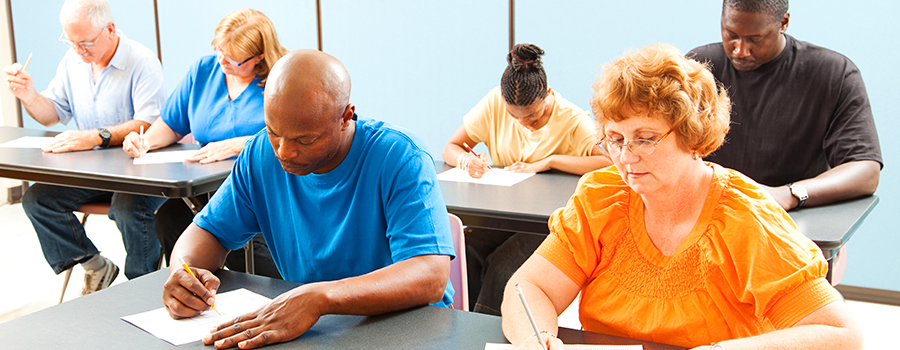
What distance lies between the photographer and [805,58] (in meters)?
2.43

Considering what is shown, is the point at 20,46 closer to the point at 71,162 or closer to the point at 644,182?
the point at 71,162

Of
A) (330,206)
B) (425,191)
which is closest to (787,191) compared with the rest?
(425,191)

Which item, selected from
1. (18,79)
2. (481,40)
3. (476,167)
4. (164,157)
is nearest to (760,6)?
(476,167)

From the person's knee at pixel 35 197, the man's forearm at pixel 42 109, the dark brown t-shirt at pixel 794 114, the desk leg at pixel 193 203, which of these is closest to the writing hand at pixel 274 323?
the desk leg at pixel 193 203

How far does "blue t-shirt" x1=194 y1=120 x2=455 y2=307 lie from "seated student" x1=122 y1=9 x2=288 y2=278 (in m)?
1.05

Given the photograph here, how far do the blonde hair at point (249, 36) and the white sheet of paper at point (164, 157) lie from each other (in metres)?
0.50

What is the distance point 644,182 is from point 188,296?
2.99ft

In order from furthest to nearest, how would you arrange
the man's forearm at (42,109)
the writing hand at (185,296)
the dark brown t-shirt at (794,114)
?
the man's forearm at (42,109) < the dark brown t-shirt at (794,114) < the writing hand at (185,296)

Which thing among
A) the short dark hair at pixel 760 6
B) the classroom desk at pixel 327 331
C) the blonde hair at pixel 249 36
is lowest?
the classroom desk at pixel 327 331

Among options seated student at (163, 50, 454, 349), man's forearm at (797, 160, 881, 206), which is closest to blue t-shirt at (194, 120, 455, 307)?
seated student at (163, 50, 454, 349)

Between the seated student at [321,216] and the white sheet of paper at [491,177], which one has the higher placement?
the seated student at [321,216]

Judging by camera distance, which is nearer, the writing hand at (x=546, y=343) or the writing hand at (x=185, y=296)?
the writing hand at (x=546, y=343)

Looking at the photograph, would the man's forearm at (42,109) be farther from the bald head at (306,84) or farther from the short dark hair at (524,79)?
the bald head at (306,84)

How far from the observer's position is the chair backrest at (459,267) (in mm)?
1724
